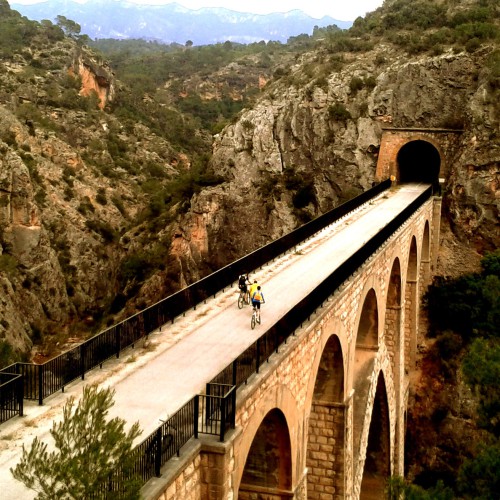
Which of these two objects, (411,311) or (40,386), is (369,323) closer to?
(411,311)

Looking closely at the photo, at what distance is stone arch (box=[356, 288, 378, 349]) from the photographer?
74.5 ft

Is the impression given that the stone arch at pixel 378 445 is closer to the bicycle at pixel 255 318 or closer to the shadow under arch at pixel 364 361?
the shadow under arch at pixel 364 361

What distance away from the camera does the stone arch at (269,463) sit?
43.3 feet

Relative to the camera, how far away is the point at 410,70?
141 feet

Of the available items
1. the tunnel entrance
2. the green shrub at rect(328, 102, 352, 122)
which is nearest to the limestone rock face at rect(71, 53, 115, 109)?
the green shrub at rect(328, 102, 352, 122)

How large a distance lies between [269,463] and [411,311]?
2117 cm

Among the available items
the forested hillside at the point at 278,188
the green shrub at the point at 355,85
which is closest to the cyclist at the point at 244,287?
the forested hillside at the point at 278,188

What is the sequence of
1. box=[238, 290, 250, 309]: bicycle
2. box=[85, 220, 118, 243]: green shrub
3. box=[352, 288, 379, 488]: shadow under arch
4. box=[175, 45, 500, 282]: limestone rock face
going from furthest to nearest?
1. box=[85, 220, 118, 243]: green shrub
2. box=[175, 45, 500, 282]: limestone rock face
3. box=[352, 288, 379, 488]: shadow under arch
4. box=[238, 290, 250, 309]: bicycle

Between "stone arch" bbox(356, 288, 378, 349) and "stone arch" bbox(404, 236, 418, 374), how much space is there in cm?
850

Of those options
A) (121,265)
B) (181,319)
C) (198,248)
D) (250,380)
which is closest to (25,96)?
(121,265)

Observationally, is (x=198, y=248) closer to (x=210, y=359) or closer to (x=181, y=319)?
(x=181, y=319)

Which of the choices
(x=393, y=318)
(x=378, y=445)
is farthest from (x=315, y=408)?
(x=393, y=318)

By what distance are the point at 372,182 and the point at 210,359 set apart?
29708 mm

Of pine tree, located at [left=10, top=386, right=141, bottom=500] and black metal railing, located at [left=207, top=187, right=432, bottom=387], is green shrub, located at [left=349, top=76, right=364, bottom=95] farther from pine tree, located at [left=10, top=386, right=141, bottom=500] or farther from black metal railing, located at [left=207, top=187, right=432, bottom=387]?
pine tree, located at [left=10, top=386, right=141, bottom=500]
